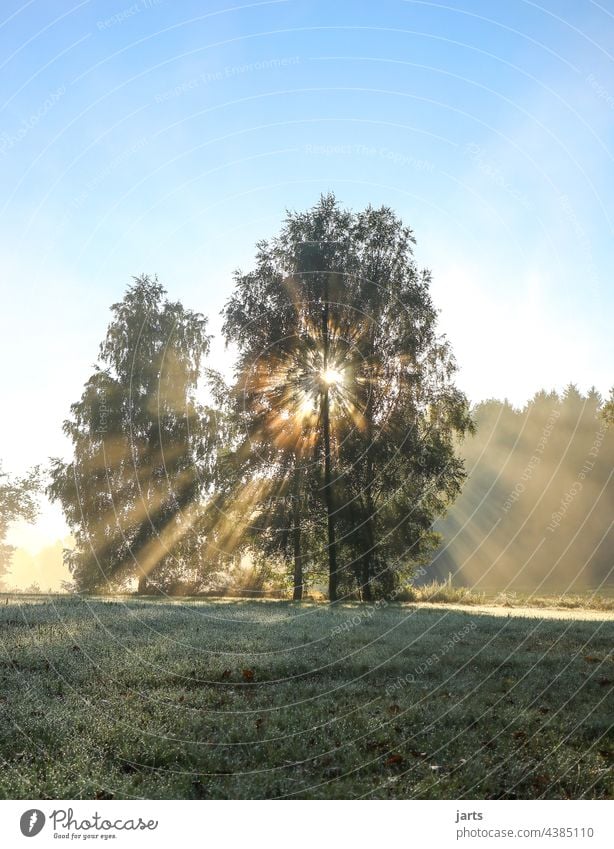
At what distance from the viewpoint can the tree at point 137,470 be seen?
41.6 m

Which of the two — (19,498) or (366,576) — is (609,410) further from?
(19,498)

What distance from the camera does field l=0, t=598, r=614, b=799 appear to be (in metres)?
7.17

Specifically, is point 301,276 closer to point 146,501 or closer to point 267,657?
point 146,501

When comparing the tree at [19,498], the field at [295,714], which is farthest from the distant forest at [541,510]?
the field at [295,714]

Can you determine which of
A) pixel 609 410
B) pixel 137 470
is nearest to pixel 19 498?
pixel 137 470

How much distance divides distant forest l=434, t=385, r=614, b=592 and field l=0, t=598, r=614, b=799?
79085 millimetres

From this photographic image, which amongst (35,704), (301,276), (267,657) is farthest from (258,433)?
(35,704)

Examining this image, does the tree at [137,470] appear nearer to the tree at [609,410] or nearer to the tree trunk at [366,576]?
the tree trunk at [366,576]

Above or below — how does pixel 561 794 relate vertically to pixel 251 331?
below

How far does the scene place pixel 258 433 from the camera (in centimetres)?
3484

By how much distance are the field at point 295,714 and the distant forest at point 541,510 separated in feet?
259

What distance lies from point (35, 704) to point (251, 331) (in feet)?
90.8

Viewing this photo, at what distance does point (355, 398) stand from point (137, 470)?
648 inches

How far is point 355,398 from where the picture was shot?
3378 centimetres
